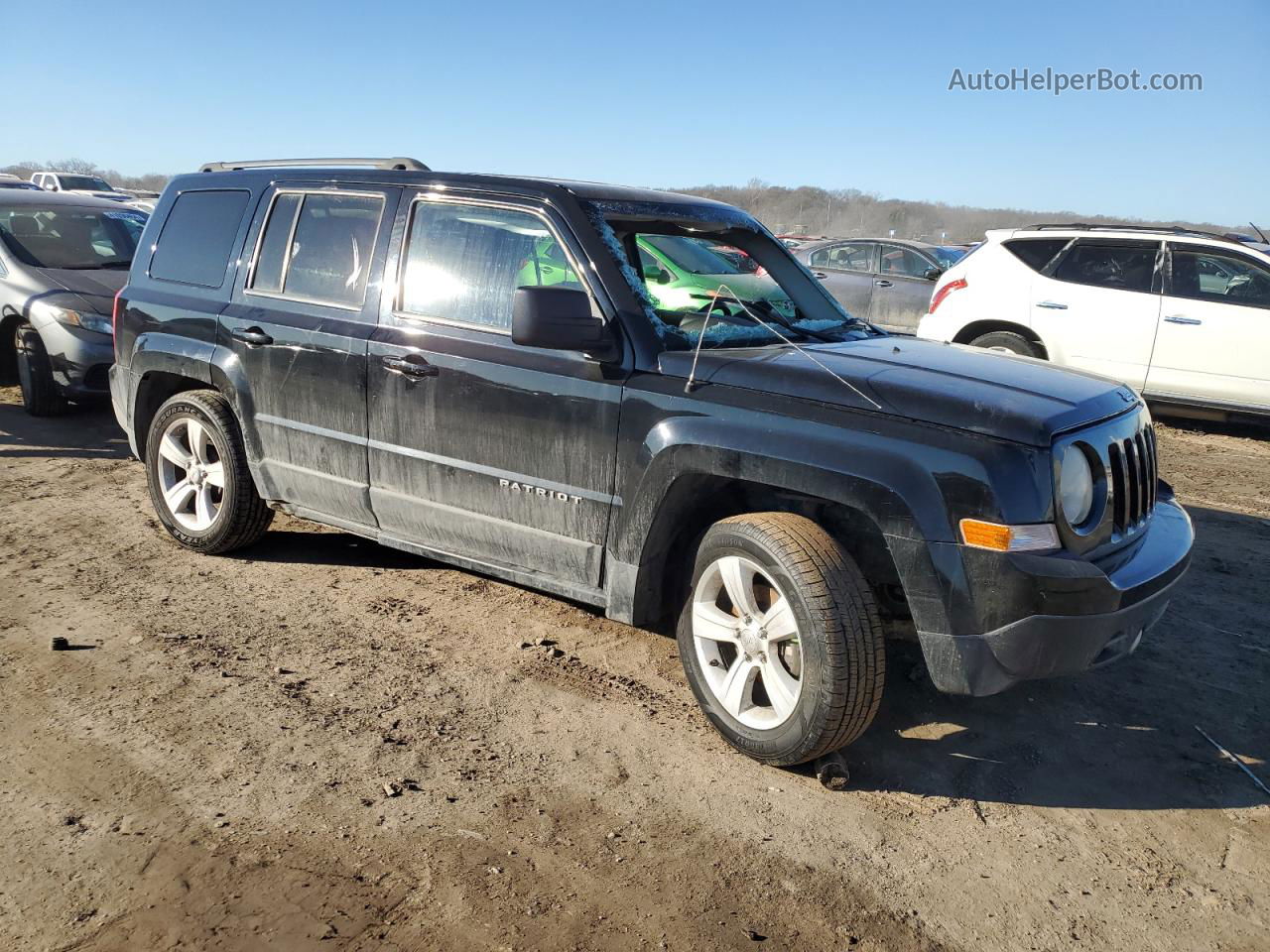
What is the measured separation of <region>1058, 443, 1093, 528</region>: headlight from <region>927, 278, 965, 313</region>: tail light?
6.74 meters

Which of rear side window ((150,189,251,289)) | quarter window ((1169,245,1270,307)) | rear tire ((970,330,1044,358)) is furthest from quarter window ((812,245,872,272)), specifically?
rear side window ((150,189,251,289))

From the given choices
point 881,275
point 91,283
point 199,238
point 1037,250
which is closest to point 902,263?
point 881,275

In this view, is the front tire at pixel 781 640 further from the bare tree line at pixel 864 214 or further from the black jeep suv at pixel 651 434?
the bare tree line at pixel 864 214

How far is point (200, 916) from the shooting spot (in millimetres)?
2594

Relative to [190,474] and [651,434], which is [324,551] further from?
[651,434]

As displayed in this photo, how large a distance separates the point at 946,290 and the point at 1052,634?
23.8 feet

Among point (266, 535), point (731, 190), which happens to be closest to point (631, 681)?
point (266, 535)

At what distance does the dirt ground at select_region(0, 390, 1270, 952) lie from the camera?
268 cm

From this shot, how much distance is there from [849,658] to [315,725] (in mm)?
1907

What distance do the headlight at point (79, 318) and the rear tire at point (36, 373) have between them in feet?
0.70

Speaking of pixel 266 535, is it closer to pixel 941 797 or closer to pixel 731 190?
pixel 941 797

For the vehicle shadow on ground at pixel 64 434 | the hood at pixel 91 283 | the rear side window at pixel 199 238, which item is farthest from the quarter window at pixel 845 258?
the rear side window at pixel 199 238

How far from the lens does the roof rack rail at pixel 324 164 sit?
15.7 ft

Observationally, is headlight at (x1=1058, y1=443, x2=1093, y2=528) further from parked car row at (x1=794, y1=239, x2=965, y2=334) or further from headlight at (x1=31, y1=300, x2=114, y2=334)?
parked car row at (x1=794, y1=239, x2=965, y2=334)
